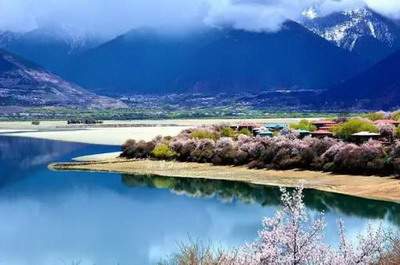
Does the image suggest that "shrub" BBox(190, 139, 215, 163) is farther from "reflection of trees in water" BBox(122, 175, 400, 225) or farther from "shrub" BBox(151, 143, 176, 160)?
"reflection of trees in water" BBox(122, 175, 400, 225)

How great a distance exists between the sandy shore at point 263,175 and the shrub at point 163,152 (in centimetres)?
307

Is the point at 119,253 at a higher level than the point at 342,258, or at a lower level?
lower

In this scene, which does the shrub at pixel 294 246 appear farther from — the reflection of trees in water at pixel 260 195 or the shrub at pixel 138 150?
the shrub at pixel 138 150

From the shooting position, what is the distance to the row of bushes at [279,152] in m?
70.5

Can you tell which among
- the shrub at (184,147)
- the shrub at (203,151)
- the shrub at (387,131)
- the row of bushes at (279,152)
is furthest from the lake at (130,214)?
Answer: the shrub at (387,131)

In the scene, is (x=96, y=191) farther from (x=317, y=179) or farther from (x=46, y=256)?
(x=46, y=256)

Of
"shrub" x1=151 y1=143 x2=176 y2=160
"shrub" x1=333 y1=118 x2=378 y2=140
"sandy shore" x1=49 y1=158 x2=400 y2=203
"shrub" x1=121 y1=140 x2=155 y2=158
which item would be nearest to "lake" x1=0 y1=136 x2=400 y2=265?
"sandy shore" x1=49 y1=158 x2=400 y2=203

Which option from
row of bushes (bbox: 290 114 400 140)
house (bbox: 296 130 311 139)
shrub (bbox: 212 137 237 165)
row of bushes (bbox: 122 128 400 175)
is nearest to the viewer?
row of bushes (bbox: 122 128 400 175)

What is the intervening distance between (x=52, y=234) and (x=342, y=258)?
2897 cm

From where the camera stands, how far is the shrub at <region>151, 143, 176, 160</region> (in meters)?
91.6

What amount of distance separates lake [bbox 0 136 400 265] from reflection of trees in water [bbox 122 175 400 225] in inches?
3.0

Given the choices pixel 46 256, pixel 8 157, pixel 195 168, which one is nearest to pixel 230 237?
pixel 46 256

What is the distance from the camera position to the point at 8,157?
336 feet

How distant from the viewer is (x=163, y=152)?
9200cm
